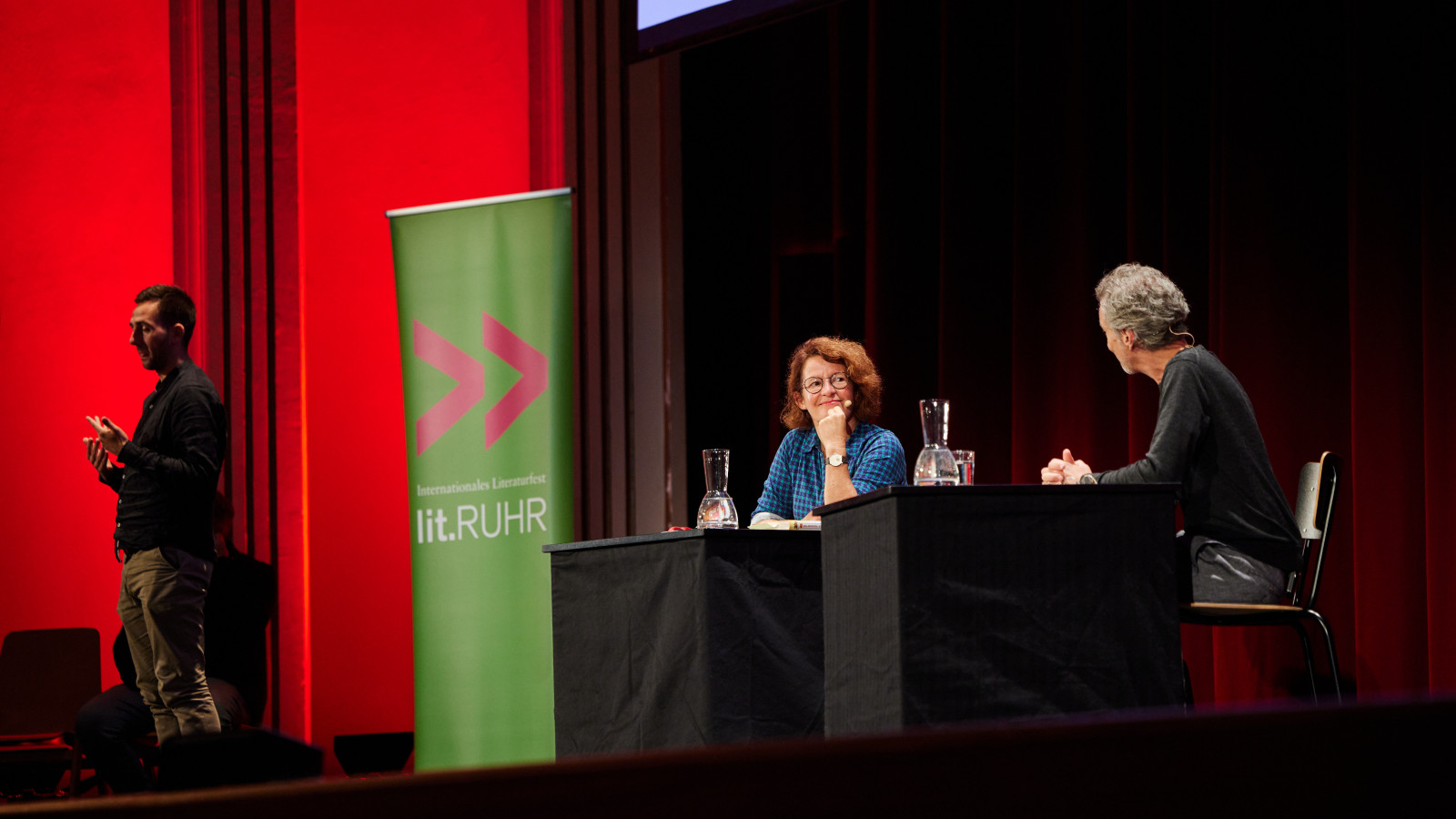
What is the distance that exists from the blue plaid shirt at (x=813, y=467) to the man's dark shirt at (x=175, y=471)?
4.71ft

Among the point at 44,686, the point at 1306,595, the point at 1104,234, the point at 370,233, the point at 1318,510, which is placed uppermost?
the point at 370,233

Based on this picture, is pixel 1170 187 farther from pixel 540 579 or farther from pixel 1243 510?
pixel 540 579

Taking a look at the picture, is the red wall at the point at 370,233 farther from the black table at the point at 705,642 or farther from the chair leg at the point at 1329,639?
the chair leg at the point at 1329,639

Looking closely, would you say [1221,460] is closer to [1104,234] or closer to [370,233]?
[1104,234]

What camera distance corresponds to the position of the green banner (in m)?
3.60

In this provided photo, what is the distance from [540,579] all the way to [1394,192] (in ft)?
8.57

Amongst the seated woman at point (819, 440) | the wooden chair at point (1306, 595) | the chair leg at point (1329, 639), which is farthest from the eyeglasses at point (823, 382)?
the chair leg at point (1329, 639)

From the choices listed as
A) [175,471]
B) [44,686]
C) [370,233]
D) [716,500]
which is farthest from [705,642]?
[370,233]

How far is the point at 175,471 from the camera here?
293 centimetres

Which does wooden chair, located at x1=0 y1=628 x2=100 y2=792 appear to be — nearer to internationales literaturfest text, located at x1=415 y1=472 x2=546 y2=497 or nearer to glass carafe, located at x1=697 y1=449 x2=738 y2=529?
internationales literaturfest text, located at x1=415 y1=472 x2=546 y2=497

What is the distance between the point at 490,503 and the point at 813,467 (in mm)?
1168

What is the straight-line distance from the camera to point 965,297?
3838 mm

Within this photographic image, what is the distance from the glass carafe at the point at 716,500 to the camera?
2196mm

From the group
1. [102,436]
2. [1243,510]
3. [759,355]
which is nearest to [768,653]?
[1243,510]
